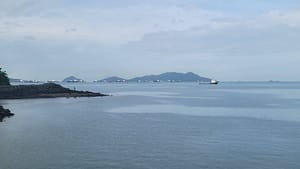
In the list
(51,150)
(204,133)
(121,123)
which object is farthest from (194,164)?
(121,123)

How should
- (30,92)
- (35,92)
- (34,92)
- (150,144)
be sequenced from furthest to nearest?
(35,92) < (34,92) < (30,92) < (150,144)

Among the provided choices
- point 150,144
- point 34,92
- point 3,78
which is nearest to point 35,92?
→ point 34,92

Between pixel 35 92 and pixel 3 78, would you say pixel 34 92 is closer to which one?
pixel 35 92

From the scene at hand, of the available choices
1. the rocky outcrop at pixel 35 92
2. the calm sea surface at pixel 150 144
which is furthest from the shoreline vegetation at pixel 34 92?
the calm sea surface at pixel 150 144

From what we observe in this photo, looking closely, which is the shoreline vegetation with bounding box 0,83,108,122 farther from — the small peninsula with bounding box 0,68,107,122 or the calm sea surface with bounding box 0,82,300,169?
the calm sea surface with bounding box 0,82,300,169

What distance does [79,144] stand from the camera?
32.7 metres

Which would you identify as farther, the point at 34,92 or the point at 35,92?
the point at 35,92

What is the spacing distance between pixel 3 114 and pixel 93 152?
1122 inches

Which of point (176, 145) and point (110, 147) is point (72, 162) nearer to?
point (110, 147)

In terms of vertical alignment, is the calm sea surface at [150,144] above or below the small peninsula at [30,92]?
below

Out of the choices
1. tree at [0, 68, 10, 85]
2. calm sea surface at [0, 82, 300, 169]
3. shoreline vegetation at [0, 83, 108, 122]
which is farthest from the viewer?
tree at [0, 68, 10, 85]

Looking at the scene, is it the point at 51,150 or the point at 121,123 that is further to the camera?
the point at 121,123

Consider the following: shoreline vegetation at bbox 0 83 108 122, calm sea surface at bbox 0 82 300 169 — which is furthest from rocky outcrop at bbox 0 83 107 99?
calm sea surface at bbox 0 82 300 169

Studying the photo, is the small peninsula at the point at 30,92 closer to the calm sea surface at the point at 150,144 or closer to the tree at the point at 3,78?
the tree at the point at 3,78
